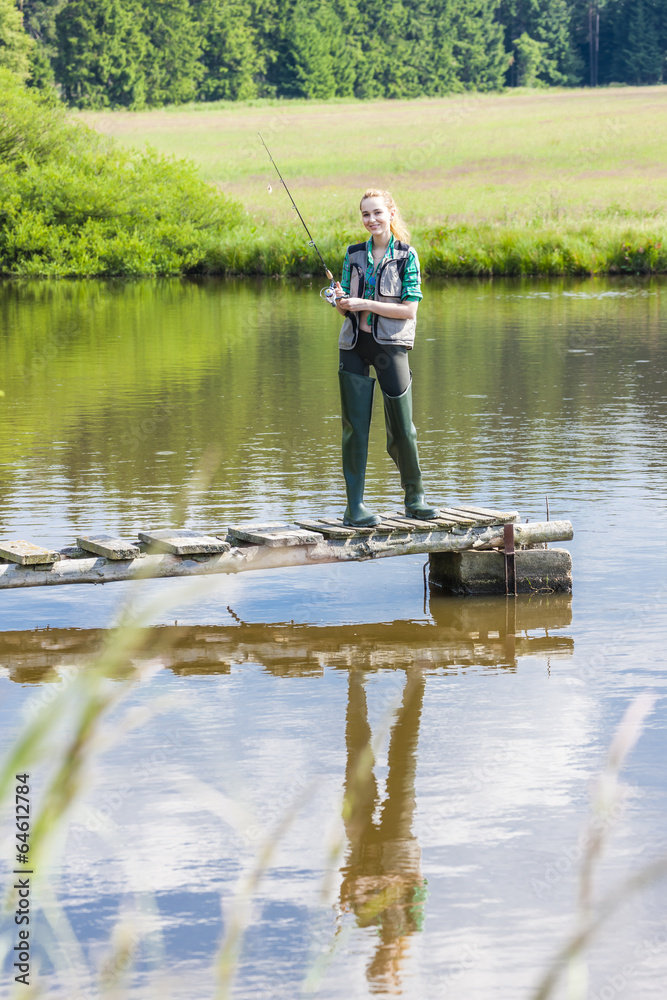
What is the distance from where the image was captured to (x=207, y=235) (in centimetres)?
4003

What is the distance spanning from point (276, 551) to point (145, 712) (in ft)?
17.9

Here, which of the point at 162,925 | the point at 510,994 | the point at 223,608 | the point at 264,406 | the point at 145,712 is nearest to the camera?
the point at 145,712

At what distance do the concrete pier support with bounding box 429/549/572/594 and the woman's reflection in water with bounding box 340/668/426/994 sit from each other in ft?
7.06

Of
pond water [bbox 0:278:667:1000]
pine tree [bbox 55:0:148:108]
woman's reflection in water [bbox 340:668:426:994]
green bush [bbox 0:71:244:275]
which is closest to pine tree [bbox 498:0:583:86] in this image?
pine tree [bbox 55:0:148:108]

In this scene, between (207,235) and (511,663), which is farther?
(207,235)

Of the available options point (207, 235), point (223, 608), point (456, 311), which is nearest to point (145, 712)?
point (223, 608)

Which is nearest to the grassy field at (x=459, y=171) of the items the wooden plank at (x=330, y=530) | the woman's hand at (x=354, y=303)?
the wooden plank at (x=330, y=530)

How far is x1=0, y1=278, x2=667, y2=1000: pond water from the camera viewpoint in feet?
14.4

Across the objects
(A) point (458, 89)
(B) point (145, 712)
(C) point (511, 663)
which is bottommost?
(C) point (511, 663)

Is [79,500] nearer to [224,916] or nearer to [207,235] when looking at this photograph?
[224,916]

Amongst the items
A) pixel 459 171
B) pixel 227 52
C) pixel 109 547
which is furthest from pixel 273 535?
pixel 227 52

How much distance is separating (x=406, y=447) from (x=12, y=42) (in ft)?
251

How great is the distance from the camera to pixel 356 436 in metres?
7.98

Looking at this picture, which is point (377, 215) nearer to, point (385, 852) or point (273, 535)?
point (273, 535)
